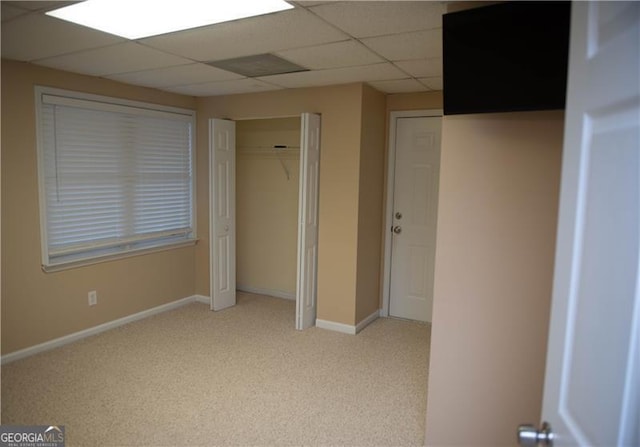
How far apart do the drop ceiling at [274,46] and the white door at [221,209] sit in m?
0.70

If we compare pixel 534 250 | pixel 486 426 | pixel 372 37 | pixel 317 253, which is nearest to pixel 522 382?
pixel 486 426

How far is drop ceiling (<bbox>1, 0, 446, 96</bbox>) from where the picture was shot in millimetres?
2160

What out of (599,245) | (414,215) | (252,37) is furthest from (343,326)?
(599,245)

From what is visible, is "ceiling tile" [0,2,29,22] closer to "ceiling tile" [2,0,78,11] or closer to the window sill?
"ceiling tile" [2,0,78,11]

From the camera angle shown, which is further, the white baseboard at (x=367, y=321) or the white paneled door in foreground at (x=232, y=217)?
the white baseboard at (x=367, y=321)

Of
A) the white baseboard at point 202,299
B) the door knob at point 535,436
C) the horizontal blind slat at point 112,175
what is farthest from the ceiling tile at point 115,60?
the door knob at point 535,436

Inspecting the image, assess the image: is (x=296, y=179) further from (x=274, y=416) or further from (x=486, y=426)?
(x=486, y=426)

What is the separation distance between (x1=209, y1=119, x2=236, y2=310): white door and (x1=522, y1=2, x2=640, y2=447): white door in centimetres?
388

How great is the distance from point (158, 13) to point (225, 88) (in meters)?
1.96

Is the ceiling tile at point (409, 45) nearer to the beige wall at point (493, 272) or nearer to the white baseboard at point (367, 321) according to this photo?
the beige wall at point (493, 272)

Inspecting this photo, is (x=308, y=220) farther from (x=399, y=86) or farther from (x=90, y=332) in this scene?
(x=90, y=332)

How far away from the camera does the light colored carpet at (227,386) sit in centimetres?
253

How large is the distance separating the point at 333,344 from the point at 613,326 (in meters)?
3.24

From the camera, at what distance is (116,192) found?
4066mm
